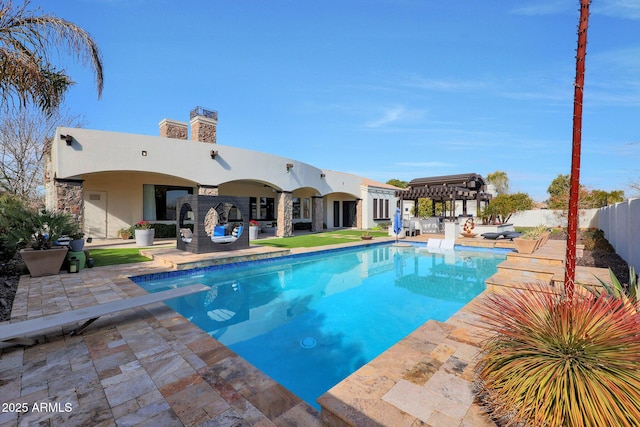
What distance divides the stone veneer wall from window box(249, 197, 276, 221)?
17.5 ft

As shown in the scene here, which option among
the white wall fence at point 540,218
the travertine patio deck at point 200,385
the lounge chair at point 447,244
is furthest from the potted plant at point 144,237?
the white wall fence at point 540,218

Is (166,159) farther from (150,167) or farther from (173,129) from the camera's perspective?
(173,129)

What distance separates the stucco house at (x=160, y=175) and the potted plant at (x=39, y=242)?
4530mm

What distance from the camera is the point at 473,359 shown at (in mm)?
2990

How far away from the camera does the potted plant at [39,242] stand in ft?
23.8

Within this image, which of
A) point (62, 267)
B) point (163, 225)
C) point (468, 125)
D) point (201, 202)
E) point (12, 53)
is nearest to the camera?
point (12, 53)

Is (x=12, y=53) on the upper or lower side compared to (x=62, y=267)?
upper

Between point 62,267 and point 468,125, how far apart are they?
1973 cm

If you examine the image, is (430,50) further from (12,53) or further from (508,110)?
(12,53)

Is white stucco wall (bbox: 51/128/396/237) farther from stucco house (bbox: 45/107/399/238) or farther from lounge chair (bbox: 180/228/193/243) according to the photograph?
lounge chair (bbox: 180/228/193/243)

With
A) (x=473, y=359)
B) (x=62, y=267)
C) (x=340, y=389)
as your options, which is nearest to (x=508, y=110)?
(x=473, y=359)

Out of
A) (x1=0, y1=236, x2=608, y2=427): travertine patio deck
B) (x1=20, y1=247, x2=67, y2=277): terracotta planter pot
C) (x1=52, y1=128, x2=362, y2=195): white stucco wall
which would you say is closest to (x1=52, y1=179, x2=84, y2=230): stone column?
(x1=52, y1=128, x2=362, y2=195): white stucco wall

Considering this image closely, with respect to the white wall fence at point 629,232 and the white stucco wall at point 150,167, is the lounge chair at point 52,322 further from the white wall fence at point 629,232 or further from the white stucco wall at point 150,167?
the white wall fence at point 629,232

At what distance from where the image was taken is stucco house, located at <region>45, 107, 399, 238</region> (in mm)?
11367
